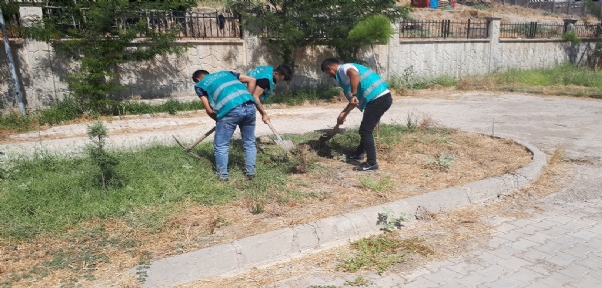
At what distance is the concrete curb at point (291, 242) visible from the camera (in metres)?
3.10

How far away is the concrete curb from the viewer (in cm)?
310

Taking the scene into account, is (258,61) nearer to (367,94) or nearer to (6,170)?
(367,94)

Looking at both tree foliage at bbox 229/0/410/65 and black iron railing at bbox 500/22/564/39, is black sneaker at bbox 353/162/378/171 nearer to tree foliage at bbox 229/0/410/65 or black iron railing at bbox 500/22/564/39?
tree foliage at bbox 229/0/410/65

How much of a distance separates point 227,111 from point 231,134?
297mm

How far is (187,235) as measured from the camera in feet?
11.6

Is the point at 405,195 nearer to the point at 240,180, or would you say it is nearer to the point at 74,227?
the point at 240,180

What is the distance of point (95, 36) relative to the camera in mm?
8852

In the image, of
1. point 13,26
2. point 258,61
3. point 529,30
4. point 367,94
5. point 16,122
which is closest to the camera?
point 367,94

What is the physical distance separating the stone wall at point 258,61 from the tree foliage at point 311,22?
1.50 ft

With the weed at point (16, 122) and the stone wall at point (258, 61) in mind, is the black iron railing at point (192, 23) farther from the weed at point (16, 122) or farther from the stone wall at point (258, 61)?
the weed at point (16, 122)

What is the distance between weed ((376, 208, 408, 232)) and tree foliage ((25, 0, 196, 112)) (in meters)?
7.18

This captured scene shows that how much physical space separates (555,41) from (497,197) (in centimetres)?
1638

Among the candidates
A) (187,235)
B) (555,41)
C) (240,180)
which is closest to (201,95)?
(240,180)

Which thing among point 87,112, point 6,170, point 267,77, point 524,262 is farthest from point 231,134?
point 87,112
